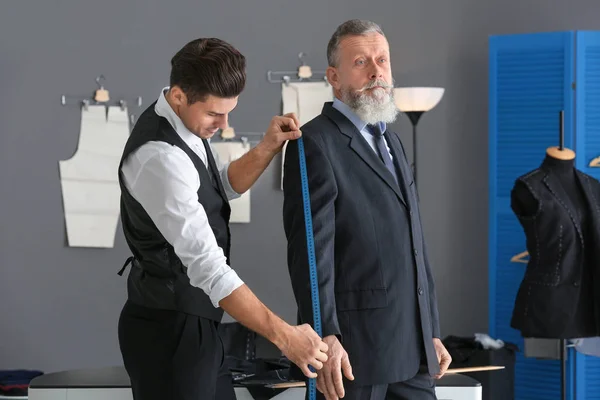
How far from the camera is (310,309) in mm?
2086

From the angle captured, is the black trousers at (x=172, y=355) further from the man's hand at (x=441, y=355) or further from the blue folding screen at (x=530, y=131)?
the blue folding screen at (x=530, y=131)

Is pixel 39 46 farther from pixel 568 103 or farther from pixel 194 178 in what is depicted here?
pixel 194 178

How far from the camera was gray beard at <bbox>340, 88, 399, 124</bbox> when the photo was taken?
2.31 meters

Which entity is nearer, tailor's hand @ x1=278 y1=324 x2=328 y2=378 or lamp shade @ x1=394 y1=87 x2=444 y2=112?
tailor's hand @ x1=278 y1=324 x2=328 y2=378

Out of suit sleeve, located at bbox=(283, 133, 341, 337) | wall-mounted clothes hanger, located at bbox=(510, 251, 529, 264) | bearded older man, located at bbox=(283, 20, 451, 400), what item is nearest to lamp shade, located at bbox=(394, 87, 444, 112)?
wall-mounted clothes hanger, located at bbox=(510, 251, 529, 264)

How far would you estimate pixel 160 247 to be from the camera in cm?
204

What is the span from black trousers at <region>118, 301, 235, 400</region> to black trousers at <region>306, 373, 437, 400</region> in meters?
0.29

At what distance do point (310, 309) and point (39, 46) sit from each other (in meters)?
3.48

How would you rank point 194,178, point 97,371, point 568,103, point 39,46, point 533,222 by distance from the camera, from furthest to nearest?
point 39,46 → point 568,103 → point 533,222 → point 97,371 → point 194,178

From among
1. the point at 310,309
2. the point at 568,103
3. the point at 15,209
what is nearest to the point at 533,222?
the point at 568,103

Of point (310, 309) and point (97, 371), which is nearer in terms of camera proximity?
point (310, 309)

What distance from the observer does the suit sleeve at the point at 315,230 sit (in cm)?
210

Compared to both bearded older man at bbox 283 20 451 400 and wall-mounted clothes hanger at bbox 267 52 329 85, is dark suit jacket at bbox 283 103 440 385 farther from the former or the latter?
wall-mounted clothes hanger at bbox 267 52 329 85

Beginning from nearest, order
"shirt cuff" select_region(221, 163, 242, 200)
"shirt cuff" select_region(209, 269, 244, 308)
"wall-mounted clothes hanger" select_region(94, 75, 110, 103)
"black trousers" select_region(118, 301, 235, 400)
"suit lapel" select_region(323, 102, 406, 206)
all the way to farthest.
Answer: "shirt cuff" select_region(209, 269, 244, 308), "black trousers" select_region(118, 301, 235, 400), "suit lapel" select_region(323, 102, 406, 206), "shirt cuff" select_region(221, 163, 242, 200), "wall-mounted clothes hanger" select_region(94, 75, 110, 103)
